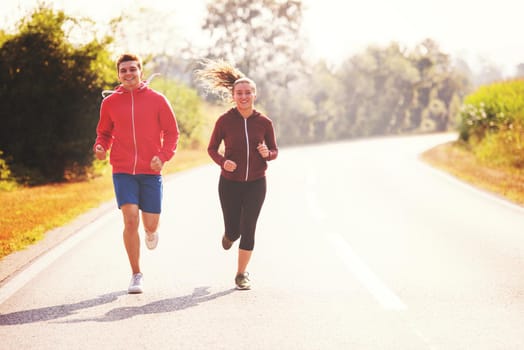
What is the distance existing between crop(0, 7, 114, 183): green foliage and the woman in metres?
11.0

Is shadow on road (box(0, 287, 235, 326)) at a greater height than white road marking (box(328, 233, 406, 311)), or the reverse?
shadow on road (box(0, 287, 235, 326))

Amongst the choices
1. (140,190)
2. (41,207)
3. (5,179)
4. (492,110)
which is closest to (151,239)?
(140,190)

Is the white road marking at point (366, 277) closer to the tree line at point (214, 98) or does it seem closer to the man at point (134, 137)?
the man at point (134, 137)

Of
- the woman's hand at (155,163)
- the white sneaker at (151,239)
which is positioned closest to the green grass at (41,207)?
the white sneaker at (151,239)

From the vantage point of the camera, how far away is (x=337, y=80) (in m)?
62.0

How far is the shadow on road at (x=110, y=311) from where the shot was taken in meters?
5.10

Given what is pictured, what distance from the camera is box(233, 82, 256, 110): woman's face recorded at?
5.79 metres

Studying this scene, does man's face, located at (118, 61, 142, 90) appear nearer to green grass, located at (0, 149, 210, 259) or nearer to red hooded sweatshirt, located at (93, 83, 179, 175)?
red hooded sweatshirt, located at (93, 83, 179, 175)

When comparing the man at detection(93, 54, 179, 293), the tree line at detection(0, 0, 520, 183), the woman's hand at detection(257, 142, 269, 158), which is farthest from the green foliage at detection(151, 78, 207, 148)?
the woman's hand at detection(257, 142, 269, 158)

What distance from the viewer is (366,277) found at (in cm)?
646

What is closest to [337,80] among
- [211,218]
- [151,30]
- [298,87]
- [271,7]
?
[298,87]

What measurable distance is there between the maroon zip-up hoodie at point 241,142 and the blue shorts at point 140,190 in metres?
0.57

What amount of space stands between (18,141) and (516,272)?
41.0ft

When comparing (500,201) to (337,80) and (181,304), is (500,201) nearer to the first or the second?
(181,304)
